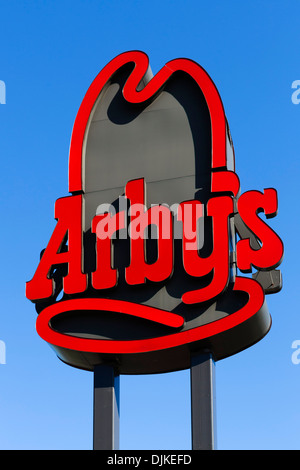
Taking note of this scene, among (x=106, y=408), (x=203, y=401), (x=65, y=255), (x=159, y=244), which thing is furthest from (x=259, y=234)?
(x=106, y=408)

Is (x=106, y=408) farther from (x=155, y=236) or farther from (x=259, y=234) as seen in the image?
(x=259, y=234)

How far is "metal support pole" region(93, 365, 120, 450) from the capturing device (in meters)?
22.2

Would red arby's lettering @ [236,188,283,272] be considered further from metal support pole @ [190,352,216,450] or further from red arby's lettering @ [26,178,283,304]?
metal support pole @ [190,352,216,450]

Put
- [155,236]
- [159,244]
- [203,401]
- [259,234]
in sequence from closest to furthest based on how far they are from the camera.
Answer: [203,401] → [259,234] → [159,244] → [155,236]

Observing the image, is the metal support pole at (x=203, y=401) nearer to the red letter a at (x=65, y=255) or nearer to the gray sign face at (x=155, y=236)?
the gray sign face at (x=155, y=236)

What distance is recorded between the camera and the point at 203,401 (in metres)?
Result: 21.8

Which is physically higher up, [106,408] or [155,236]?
[155,236]

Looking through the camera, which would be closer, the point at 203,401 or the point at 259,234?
the point at 203,401

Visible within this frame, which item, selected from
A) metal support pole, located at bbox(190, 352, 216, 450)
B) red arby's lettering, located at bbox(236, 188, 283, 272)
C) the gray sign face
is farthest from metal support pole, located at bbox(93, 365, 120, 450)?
red arby's lettering, located at bbox(236, 188, 283, 272)

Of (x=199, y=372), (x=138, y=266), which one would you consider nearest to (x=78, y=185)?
(x=138, y=266)

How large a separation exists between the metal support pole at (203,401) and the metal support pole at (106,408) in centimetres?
188

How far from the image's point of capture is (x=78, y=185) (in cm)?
2511

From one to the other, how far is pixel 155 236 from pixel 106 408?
4.26m
